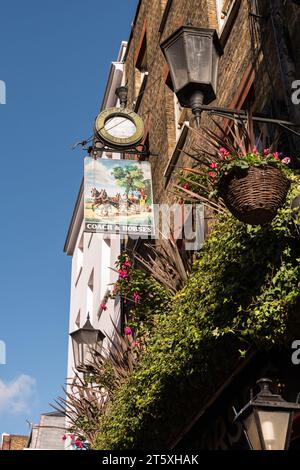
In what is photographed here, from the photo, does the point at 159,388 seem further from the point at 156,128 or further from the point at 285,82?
the point at 156,128

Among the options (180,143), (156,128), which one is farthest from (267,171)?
(156,128)

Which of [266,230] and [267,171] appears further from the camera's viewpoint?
[266,230]

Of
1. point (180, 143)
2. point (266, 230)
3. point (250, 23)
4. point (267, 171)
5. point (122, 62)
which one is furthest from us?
point (122, 62)

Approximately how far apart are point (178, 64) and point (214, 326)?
2.44 meters

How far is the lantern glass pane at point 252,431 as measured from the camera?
14.8 ft

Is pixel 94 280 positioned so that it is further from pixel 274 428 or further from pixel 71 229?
pixel 274 428

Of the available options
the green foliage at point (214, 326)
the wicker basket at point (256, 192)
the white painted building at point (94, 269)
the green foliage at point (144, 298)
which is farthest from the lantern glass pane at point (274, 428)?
the white painted building at point (94, 269)

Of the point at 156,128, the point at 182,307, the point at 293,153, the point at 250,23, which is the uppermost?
the point at 156,128

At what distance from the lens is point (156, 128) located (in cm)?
1464

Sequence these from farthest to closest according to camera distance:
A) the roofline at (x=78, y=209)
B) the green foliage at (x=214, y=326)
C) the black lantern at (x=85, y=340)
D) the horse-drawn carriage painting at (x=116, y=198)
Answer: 1. the roofline at (x=78, y=209)
2. the black lantern at (x=85, y=340)
3. the horse-drawn carriage painting at (x=116, y=198)
4. the green foliage at (x=214, y=326)

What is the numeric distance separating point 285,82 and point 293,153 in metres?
0.91

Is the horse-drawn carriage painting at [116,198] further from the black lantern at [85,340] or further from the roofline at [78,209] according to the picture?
the roofline at [78,209]

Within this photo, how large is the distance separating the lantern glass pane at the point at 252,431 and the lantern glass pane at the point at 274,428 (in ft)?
0.19

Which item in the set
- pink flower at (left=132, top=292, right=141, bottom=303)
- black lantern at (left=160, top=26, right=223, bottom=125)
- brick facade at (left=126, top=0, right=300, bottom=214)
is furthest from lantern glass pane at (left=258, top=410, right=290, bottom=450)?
pink flower at (left=132, top=292, right=141, bottom=303)
